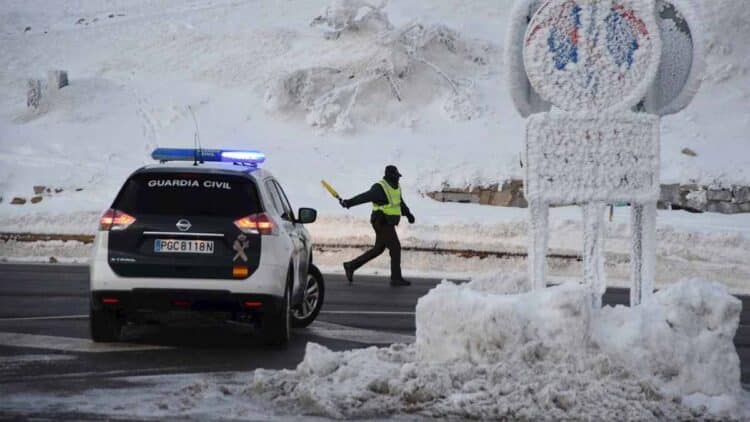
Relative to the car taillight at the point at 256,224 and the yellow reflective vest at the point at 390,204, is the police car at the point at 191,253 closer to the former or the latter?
the car taillight at the point at 256,224

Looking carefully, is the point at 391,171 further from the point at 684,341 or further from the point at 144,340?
the point at 684,341

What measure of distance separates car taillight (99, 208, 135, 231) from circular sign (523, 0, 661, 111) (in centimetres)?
354

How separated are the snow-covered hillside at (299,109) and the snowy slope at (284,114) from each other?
0.07m

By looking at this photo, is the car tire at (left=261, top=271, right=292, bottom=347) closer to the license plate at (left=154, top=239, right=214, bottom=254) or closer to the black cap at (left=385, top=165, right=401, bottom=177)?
the license plate at (left=154, top=239, right=214, bottom=254)

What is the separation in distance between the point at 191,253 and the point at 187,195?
549mm

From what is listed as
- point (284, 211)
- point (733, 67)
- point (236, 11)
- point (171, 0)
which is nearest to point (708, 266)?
point (284, 211)

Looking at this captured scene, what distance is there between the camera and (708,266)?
916 inches

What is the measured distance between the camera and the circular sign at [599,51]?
31.9ft

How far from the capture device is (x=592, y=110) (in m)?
9.77

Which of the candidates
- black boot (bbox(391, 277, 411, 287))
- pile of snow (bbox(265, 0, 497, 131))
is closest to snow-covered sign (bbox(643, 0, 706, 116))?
black boot (bbox(391, 277, 411, 287))

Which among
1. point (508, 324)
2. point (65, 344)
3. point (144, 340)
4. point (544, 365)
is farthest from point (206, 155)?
point (544, 365)

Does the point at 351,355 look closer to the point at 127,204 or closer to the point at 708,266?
the point at 127,204

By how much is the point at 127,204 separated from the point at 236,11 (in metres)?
47.7

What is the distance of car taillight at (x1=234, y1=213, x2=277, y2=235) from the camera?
37.4 ft
